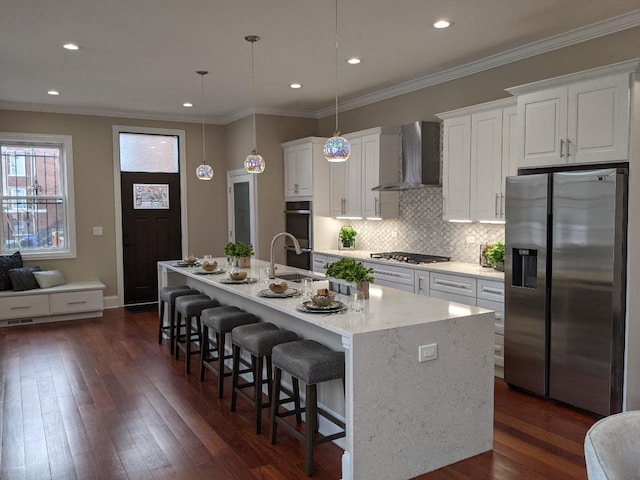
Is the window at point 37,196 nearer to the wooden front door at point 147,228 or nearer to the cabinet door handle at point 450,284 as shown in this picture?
the wooden front door at point 147,228

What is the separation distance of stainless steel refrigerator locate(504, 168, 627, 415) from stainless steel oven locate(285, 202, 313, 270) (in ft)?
11.2

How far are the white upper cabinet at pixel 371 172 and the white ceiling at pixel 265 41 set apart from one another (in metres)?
0.61

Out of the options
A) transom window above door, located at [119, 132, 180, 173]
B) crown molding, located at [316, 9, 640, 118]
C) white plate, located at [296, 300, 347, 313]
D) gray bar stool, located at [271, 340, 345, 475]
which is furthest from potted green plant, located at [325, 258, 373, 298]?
transom window above door, located at [119, 132, 180, 173]

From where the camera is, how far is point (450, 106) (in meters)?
5.60

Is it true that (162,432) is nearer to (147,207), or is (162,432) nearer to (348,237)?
(348,237)

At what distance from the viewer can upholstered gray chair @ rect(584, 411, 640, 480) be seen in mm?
1347

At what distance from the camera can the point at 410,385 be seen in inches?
112

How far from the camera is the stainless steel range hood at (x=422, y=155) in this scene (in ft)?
18.5

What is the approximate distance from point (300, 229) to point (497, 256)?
3.29m

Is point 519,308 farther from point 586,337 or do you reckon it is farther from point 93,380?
point 93,380

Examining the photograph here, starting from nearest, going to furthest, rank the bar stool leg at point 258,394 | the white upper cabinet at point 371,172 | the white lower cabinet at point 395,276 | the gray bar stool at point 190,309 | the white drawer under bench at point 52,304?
the bar stool leg at point 258,394 → the gray bar stool at point 190,309 → the white lower cabinet at point 395,276 → the white upper cabinet at point 371,172 → the white drawer under bench at point 52,304

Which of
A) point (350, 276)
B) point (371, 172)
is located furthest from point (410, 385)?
point (371, 172)

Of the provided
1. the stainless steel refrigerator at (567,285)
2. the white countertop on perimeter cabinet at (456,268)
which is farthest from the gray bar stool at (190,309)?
the stainless steel refrigerator at (567,285)

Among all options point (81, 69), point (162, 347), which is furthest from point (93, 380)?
point (81, 69)
